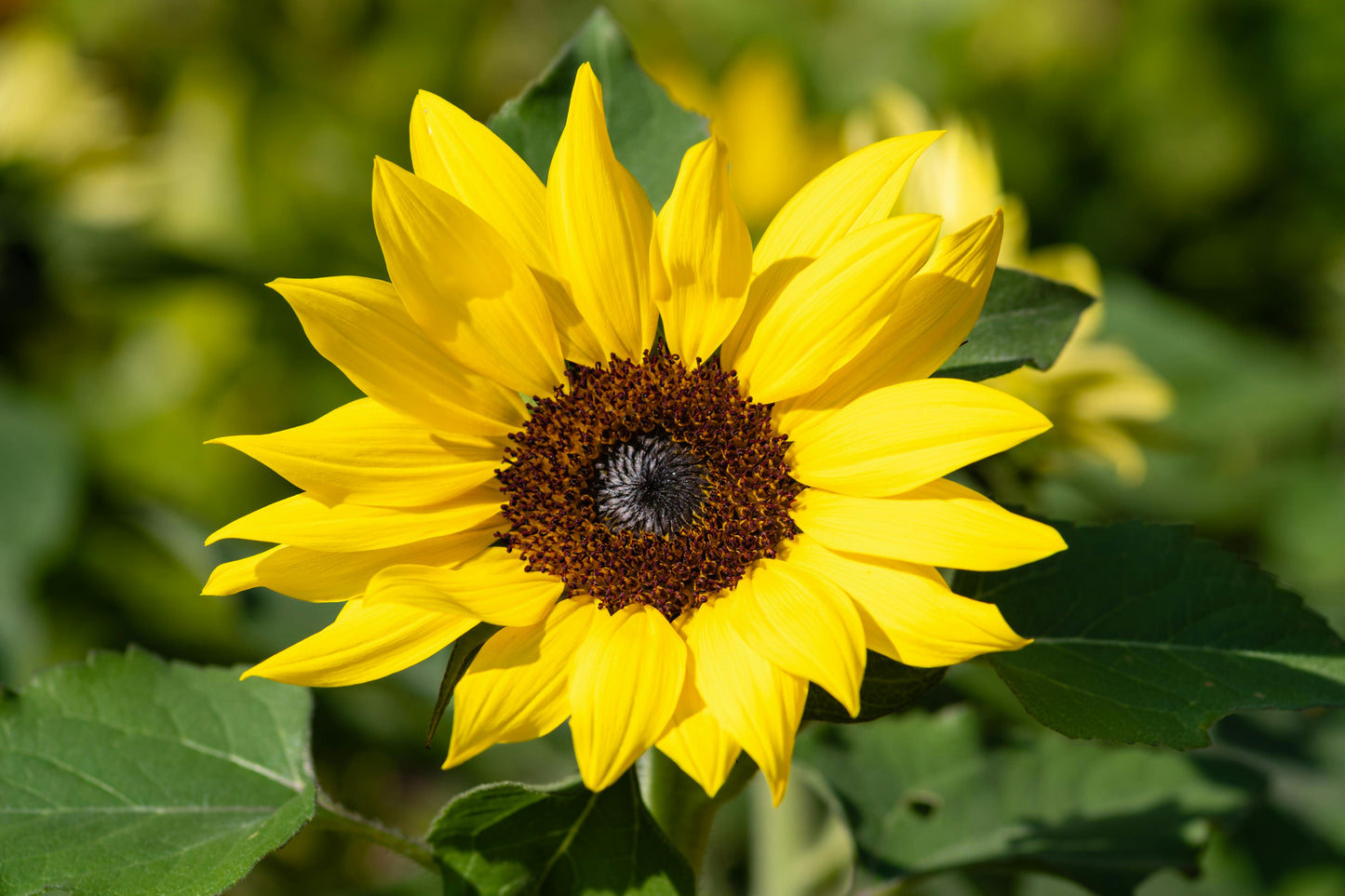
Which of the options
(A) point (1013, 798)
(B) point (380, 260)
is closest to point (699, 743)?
(A) point (1013, 798)

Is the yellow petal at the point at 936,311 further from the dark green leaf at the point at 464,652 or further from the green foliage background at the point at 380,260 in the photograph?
the green foliage background at the point at 380,260

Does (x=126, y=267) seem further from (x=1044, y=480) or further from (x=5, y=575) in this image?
(x=1044, y=480)

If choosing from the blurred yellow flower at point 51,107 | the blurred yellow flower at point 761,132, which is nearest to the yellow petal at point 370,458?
the blurred yellow flower at point 761,132

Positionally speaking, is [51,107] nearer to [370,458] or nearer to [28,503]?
[28,503]

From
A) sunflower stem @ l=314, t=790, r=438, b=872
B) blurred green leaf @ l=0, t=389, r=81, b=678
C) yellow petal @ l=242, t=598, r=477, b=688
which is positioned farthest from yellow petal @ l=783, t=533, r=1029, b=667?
blurred green leaf @ l=0, t=389, r=81, b=678

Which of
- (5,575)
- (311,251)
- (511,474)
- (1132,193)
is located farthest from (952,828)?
(1132,193)

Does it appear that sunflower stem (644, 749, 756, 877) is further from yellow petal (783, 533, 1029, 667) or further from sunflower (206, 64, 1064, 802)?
yellow petal (783, 533, 1029, 667)
